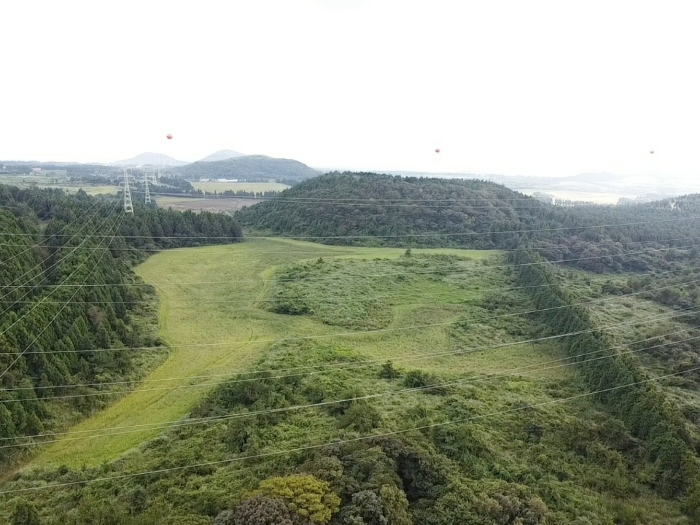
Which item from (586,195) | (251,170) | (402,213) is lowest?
(402,213)

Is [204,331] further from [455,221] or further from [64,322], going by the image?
[455,221]

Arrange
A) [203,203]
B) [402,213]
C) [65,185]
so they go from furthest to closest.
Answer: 1. [65,185]
2. [203,203]
3. [402,213]

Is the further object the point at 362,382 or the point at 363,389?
the point at 362,382

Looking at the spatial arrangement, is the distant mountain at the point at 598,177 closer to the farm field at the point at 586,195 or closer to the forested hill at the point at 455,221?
the farm field at the point at 586,195

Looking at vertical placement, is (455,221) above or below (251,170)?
below

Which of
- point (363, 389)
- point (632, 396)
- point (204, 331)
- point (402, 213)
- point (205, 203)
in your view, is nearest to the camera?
point (632, 396)

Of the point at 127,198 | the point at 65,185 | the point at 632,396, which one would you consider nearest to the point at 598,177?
the point at 632,396

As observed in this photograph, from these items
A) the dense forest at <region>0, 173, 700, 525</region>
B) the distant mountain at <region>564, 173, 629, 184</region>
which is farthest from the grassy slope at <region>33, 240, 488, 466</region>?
the distant mountain at <region>564, 173, 629, 184</region>
